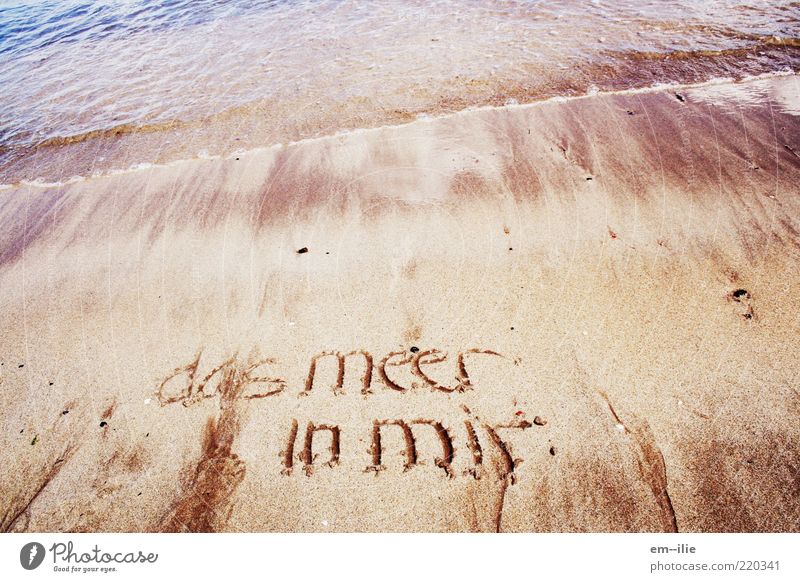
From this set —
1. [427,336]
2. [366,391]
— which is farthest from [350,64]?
[366,391]

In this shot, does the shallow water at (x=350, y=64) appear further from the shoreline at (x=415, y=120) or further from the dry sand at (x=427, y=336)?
the dry sand at (x=427, y=336)

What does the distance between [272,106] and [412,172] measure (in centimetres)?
254

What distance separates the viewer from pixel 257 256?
3588 millimetres

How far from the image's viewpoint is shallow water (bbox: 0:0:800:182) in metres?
5.16

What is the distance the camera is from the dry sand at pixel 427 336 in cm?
229
